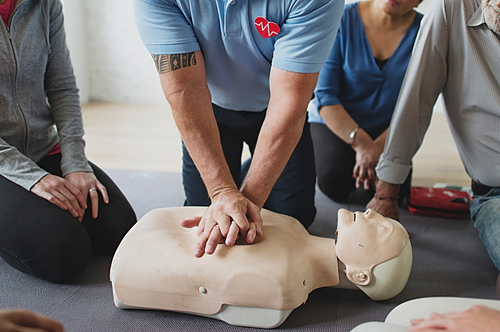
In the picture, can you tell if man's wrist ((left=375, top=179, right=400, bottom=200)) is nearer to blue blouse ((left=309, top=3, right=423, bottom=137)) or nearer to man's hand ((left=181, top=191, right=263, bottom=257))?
blue blouse ((left=309, top=3, right=423, bottom=137))

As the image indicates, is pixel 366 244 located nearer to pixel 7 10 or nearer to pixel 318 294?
pixel 318 294

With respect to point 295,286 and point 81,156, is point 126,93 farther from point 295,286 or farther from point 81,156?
point 295,286

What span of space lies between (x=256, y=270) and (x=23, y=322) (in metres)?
0.57

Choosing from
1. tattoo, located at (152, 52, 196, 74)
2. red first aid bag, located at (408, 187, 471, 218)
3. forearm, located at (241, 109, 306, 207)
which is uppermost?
tattoo, located at (152, 52, 196, 74)

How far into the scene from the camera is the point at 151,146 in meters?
3.20

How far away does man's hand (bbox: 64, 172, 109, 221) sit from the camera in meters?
1.48

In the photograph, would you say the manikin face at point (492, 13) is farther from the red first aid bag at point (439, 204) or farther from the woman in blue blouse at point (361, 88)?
the red first aid bag at point (439, 204)

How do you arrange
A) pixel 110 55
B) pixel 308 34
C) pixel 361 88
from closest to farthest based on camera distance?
pixel 308 34, pixel 361 88, pixel 110 55

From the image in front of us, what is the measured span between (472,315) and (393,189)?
894 millimetres

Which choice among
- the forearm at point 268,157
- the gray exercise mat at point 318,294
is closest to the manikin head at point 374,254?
the gray exercise mat at point 318,294

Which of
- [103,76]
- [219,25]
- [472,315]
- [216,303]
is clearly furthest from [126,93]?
[472,315]

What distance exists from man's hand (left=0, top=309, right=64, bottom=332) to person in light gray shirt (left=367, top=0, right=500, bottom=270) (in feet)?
4.37

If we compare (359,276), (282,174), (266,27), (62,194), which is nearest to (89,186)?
(62,194)

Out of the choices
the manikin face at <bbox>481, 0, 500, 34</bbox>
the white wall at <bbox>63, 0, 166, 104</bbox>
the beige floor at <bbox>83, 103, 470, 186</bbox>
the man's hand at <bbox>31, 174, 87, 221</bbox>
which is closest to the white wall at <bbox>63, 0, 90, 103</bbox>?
the white wall at <bbox>63, 0, 166, 104</bbox>
